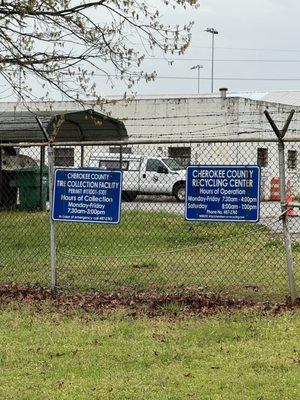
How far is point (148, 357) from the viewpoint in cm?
565

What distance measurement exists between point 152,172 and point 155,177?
2466 millimetres

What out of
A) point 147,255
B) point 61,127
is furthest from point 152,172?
point 147,255

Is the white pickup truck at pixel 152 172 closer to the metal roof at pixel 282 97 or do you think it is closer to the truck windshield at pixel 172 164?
the truck windshield at pixel 172 164

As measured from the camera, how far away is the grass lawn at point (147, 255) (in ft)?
29.6

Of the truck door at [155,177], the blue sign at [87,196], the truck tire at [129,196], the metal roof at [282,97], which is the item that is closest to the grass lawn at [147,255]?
the truck tire at [129,196]

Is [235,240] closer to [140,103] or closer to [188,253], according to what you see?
[188,253]

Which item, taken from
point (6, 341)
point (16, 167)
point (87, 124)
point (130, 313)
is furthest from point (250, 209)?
point (87, 124)

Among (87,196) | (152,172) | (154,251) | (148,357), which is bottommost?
(148,357)

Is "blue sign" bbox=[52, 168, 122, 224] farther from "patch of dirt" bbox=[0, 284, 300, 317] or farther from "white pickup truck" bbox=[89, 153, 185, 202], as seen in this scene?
"white pickup truck" bbox=[89, 153, 185, 202]

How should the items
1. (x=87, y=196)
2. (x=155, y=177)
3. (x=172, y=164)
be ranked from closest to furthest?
1. (x=87, y=196)
2. (x=155, y=177)
3. (x=172, y=164)

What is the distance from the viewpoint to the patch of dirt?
23.8ft

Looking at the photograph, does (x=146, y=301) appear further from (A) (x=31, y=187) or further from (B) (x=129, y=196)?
(A) (x=31, y=187)

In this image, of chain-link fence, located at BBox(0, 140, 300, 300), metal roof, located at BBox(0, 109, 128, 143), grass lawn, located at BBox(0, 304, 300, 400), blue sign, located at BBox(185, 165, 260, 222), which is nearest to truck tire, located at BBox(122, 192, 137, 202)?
chain-link fence, located at BBox(0, 140, 300, 300)

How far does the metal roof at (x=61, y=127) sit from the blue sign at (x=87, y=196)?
33.3 feet
